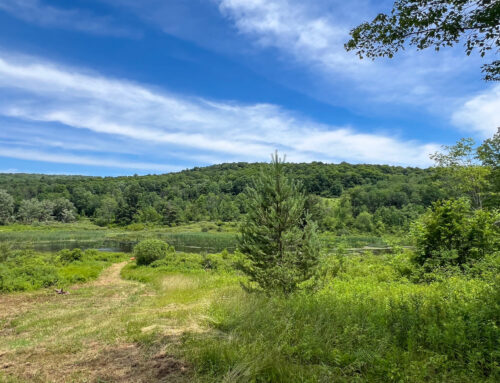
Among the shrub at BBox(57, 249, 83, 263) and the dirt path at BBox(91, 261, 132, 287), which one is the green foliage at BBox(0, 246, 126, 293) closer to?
the dirt path at BBox(91, 261, 132, 287)

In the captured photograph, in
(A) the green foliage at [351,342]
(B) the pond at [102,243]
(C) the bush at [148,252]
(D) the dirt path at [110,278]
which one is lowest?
(B) the pond at [102,243]

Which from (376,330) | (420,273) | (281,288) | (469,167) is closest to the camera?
(376,330)

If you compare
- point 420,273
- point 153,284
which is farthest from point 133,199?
point 420,273

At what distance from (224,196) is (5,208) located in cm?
9039

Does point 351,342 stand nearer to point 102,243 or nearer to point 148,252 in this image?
point 148,252

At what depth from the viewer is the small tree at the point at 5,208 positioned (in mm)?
107700

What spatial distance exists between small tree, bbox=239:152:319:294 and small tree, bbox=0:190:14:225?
420 ft

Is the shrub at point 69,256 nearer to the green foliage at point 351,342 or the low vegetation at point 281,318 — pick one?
the low vegetation at point 281,318

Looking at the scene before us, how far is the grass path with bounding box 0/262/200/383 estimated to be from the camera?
5.27 metres

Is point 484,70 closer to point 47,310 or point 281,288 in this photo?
point 281,288

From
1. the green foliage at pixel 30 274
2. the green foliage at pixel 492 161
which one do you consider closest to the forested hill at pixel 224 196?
the green foliage at pixel 492 161

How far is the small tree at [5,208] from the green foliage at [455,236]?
130711mm

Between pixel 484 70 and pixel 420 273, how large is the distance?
38.8 feet

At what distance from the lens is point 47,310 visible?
487 inches
